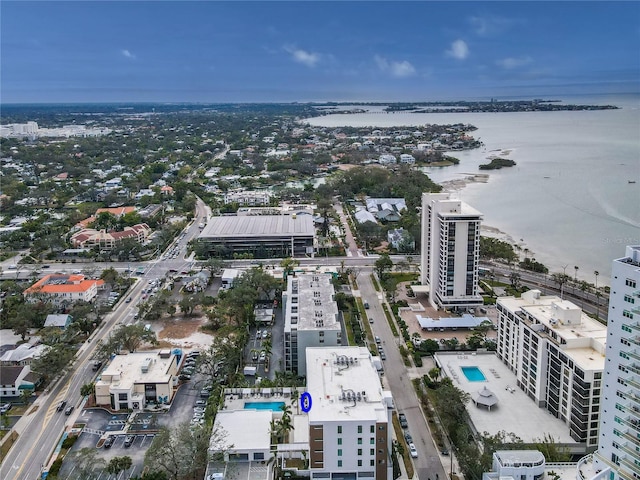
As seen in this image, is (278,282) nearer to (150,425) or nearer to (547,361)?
(150,425)

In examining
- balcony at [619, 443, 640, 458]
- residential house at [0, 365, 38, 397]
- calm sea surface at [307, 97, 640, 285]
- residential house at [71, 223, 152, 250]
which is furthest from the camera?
residential house at [71, 223, 152, 250]

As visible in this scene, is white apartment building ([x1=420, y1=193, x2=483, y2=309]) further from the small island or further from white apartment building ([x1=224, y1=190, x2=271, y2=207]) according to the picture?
the small island

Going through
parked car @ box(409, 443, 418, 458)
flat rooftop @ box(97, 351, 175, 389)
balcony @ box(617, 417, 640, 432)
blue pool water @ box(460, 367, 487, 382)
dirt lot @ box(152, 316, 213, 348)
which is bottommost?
parked car @ box(409, 443, 418, 458)

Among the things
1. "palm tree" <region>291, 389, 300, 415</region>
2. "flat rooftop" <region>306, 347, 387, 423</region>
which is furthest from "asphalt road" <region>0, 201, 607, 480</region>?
"palm tree" <region>291, 389, 300, 415</region>

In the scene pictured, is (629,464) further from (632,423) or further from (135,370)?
(135,370)

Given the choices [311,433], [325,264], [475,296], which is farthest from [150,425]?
[325,264]

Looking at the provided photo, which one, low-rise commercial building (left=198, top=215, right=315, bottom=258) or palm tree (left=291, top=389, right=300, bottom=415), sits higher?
low-rise commercial building (left=198, top=215, right=315, bottom=258)
